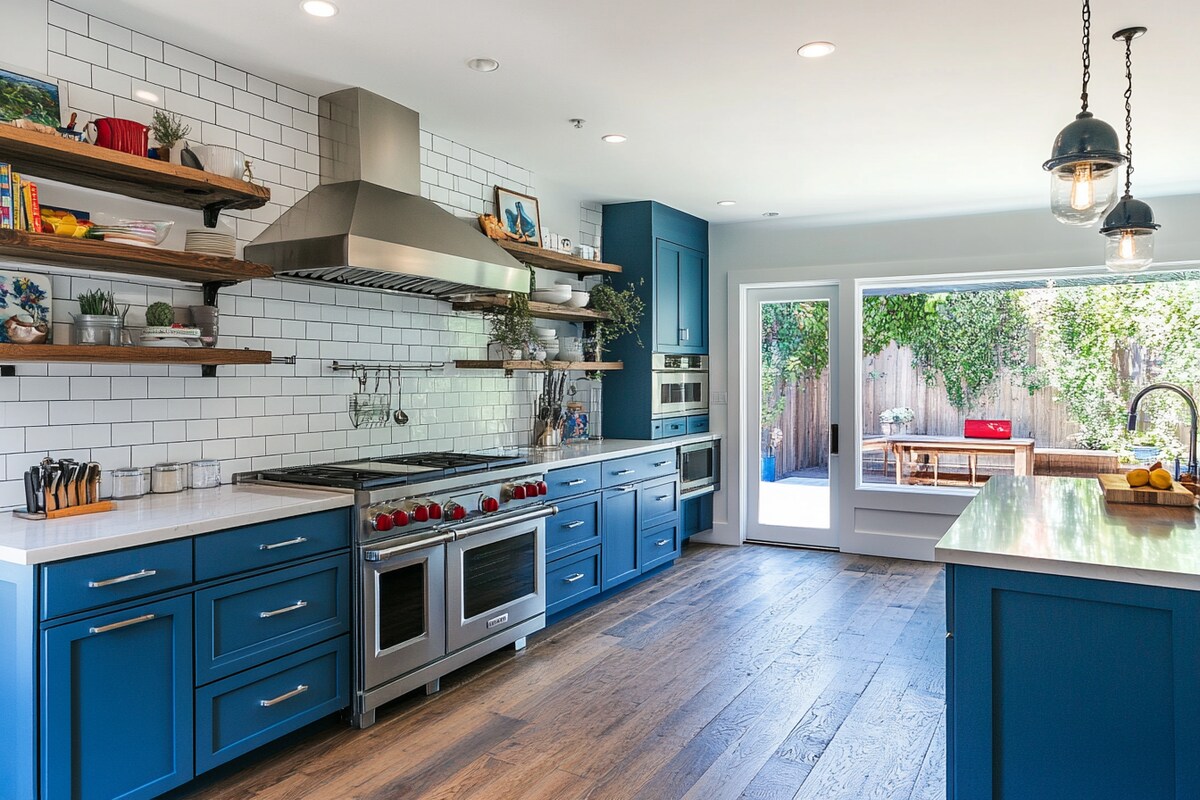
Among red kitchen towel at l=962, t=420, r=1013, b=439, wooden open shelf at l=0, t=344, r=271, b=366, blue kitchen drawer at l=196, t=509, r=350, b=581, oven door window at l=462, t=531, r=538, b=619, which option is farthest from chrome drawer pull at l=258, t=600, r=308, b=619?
red kitchen towel at l=962, t=420, r=1013, b=439

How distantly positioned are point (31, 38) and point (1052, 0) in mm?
3275

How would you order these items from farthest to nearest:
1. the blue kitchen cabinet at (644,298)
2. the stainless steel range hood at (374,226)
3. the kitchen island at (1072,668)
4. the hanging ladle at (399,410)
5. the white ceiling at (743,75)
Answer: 1. the blue kitchen cabinet at (644,298)
2. the hanging ladle at (399,410)
3. the stainless steel range hood at (374,226)
4. the white ceiling at (743,75)
5. the kitchen island at (1072,668)

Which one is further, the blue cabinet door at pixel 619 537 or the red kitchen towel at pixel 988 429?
the red kitchen towel at pixel 988 429

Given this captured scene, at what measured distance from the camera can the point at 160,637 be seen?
2408mm

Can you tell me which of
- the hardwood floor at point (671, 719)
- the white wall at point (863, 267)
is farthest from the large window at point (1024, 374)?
the hardwood floor at point (671, 719)

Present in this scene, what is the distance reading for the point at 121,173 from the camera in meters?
2.73

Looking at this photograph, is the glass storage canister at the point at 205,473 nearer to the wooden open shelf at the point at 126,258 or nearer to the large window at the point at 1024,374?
the wooden open shelf at the point at 126,258

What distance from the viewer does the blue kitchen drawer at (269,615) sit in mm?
2543

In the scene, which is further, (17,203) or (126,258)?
(126,258)

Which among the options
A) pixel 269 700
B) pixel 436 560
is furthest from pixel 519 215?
pixel 269 700

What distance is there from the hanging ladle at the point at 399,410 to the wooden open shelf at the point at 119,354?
98 centimetres

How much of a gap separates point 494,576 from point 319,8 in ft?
7.76

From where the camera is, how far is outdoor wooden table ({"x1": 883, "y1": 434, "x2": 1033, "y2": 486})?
5918 millimetres

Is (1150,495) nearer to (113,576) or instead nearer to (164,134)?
(113,576)
